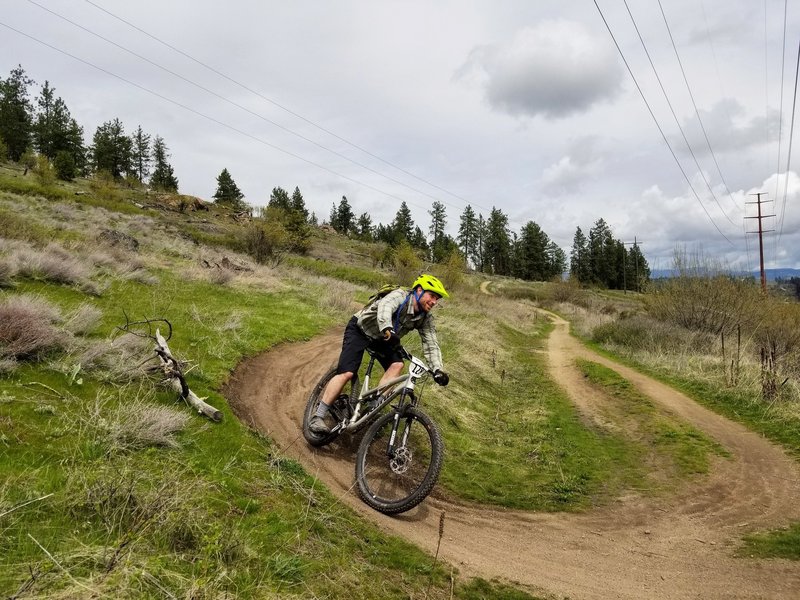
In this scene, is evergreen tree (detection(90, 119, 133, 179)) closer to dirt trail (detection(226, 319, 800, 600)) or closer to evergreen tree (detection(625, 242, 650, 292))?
dirt trail (detection(226, 319, 800, 600))

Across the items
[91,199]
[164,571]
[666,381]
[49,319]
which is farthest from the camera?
[91,199]

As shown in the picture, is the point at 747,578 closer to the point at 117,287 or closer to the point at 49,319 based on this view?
the point at 49,319

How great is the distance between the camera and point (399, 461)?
18.3ft

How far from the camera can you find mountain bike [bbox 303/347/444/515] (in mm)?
5211

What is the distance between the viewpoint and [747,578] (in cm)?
501

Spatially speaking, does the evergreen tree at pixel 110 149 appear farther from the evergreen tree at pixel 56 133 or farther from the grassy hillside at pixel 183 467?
the grassy hillside at pixel 183 467

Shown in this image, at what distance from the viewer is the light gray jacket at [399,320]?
19.1 ft

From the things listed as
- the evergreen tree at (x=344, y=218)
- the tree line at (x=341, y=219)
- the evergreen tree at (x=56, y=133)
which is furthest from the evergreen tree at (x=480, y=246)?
the evergreen tree at (x=56, y=133)

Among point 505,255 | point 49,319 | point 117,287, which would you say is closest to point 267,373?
point 49,319

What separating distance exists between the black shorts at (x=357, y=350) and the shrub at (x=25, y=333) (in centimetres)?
388

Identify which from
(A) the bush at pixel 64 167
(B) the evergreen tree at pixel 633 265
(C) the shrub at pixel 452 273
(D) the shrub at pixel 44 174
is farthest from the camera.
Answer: (B) the evergreen tree at pixel 633 265

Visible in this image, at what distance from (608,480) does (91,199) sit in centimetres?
5096

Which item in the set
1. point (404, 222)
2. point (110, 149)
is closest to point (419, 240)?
point (404, 222)

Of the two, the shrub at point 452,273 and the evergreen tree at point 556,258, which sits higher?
the evergreen tree at point 556,258
